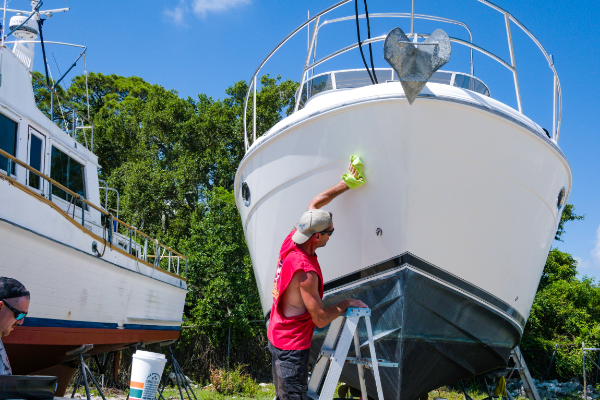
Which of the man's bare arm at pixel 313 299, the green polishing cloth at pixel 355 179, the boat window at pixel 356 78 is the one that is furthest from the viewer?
the boat window at pixel 356 78

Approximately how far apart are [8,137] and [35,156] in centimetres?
57

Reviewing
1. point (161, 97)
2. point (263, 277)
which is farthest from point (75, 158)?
point (161, 97)

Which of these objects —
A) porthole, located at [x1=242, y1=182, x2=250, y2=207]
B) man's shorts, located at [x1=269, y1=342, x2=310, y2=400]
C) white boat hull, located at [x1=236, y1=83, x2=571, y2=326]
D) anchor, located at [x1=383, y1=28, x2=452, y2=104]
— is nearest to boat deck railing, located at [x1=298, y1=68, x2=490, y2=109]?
porthole, located at [x1=242, y1=182, x2=250, y2=207]

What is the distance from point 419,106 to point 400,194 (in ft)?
2.47

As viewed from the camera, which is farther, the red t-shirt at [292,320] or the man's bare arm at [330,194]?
the man's bare arm at [330,194]

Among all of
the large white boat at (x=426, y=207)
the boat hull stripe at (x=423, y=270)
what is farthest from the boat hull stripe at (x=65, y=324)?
the boat hull stripe at (x=423, y=270)

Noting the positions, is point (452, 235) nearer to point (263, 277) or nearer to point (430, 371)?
point (430, 371)

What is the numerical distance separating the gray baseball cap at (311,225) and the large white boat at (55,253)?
9.97ft

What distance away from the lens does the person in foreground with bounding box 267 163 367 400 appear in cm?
257

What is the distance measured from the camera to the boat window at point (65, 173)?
22.1 ft

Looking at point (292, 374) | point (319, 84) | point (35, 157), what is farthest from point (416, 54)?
point (35, 157)

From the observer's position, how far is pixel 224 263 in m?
15.3

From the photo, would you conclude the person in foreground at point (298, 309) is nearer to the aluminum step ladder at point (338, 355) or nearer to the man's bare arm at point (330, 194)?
the aluminum step ladder at point (338, 355)

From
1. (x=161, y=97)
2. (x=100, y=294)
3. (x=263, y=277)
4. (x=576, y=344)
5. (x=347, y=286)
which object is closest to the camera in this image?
(x=347, y=286)
